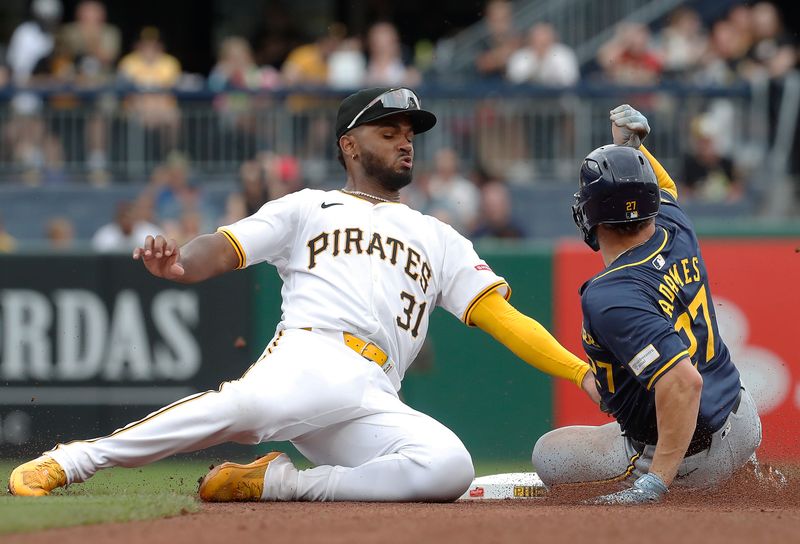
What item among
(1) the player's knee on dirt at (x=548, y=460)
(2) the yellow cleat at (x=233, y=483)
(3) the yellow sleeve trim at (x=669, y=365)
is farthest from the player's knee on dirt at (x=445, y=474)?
(3) the yellow sleeve trim at (x=669, y=365)

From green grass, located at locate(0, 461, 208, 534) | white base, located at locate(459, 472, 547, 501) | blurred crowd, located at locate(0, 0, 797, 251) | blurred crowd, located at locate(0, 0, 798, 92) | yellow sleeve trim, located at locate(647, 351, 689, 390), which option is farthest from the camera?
blurred crowd, located at locate(0, 0, 798, 92)

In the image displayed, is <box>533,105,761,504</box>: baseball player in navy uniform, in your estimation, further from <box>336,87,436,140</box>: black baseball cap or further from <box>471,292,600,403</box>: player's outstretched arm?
<box>336,87,436,140</box>: black baseball cap

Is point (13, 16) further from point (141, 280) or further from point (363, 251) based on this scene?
point (363, 251)

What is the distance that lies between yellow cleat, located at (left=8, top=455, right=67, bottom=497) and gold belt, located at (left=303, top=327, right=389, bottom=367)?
4.22 ft

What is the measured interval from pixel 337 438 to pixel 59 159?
26.0 feet

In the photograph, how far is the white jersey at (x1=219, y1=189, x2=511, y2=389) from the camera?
6012 mm

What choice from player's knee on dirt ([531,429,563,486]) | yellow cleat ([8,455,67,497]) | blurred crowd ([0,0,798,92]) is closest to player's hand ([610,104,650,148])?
player's knee on dirt ([531,429,563,486])

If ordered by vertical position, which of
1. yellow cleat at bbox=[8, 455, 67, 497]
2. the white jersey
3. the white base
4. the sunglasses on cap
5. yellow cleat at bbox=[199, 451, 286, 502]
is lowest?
the white base

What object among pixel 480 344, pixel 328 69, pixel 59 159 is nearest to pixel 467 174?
pixel 328 69

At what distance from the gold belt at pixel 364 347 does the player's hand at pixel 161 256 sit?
2.29ft

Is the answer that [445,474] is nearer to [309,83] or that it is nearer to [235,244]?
[235,244]

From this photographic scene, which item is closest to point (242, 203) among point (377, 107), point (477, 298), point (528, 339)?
point (377, 107)

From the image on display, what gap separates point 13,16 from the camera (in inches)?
690

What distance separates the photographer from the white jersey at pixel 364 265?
6012 mm
